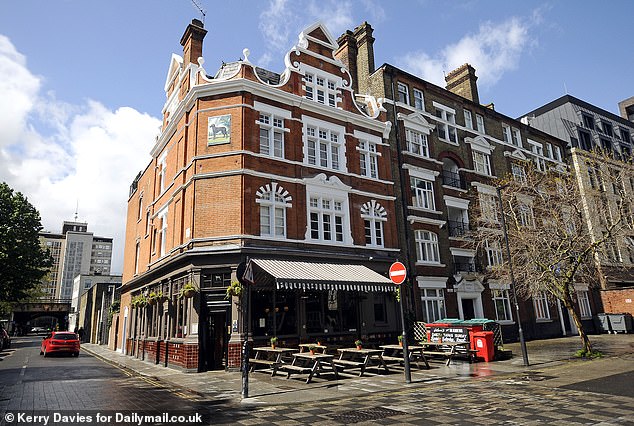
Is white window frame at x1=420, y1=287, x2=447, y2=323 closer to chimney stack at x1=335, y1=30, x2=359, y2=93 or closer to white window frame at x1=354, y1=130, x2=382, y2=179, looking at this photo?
white window frame at x1=354, y1=130, x2=382, y2=179

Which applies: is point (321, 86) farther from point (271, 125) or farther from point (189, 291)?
point (189, 291)

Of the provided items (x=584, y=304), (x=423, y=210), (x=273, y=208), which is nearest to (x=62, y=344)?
(x=273, y=208)

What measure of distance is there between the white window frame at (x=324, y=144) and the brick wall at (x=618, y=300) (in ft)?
93.0

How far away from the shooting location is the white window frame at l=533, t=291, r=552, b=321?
30009 millimetres

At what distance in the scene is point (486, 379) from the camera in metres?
12.9

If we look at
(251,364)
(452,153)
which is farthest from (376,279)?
(452,153)

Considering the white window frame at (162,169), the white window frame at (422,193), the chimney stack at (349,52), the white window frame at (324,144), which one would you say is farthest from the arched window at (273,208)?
the chimney stack at (349,52)

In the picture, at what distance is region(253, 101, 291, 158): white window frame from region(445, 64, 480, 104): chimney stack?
19.5m

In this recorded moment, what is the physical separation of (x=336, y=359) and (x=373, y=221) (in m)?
8.64

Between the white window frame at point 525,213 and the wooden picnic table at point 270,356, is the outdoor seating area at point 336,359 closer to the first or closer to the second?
the wooden picnic table at point 270,356

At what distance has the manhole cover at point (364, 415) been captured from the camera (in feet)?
26.5

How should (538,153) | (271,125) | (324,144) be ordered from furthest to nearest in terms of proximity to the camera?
(538,153) → (324,144) → (271,125)

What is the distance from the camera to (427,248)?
25.8 m

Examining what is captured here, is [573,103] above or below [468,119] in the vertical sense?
above
